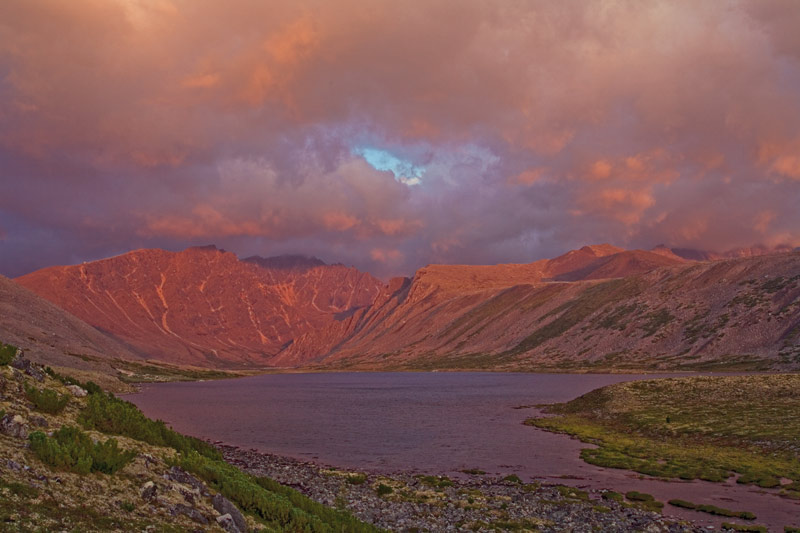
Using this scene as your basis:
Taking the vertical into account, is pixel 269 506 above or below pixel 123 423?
below

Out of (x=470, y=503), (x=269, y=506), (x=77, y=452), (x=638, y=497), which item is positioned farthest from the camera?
(x=638, y=497)

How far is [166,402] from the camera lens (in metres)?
134

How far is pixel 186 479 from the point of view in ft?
64.4

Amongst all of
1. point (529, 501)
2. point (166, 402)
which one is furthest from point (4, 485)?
point (166, 402)

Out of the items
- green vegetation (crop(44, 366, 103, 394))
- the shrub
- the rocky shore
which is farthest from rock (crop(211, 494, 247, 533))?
the shrub

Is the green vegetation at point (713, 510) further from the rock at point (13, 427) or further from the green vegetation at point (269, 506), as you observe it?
the rock at point (13, 427)

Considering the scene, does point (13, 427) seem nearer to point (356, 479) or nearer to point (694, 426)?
point (356, 479)

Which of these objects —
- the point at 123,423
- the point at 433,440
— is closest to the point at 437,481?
the point at 433,440

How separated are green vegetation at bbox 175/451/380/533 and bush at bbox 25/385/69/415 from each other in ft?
16.7

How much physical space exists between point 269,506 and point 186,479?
3.14 meters

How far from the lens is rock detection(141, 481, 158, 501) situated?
16.8m

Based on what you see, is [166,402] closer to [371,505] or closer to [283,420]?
[283,420]

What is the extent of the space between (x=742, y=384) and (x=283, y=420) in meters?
75.0

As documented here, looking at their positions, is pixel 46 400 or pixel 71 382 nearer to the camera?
pixel 46 400
